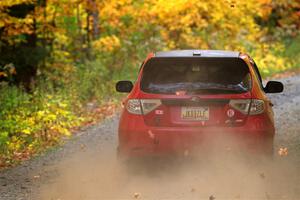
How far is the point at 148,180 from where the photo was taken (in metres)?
8.23

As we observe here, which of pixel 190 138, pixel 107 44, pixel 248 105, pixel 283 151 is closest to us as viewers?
pixel 190 138

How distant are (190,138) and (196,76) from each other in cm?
83

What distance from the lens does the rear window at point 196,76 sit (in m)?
7.59

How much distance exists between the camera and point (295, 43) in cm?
3219

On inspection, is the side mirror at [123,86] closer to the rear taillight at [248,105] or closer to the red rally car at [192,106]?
the red rally car at [192,106]

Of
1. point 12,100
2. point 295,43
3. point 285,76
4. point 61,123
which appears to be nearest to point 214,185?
point 61,123

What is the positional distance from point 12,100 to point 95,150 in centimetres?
359

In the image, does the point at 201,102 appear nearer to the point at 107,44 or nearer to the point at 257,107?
the point at 257,107

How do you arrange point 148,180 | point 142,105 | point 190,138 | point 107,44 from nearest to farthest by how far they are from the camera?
point 190,138
point 142,105
point 148,180
point 107,44

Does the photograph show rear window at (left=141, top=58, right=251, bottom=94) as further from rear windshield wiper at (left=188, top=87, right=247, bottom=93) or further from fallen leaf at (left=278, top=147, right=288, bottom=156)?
fallen leaf at (left=278, top=147, right=288, bottom=156)

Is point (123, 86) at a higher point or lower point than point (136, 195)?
higher

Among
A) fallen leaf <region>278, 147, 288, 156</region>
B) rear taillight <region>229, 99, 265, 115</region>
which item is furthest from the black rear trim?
fallen leaf <region>278, 147, 288, 156</region>

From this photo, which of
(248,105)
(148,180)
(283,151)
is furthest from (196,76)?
(283,151)

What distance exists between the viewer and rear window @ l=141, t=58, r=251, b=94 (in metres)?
7.59
